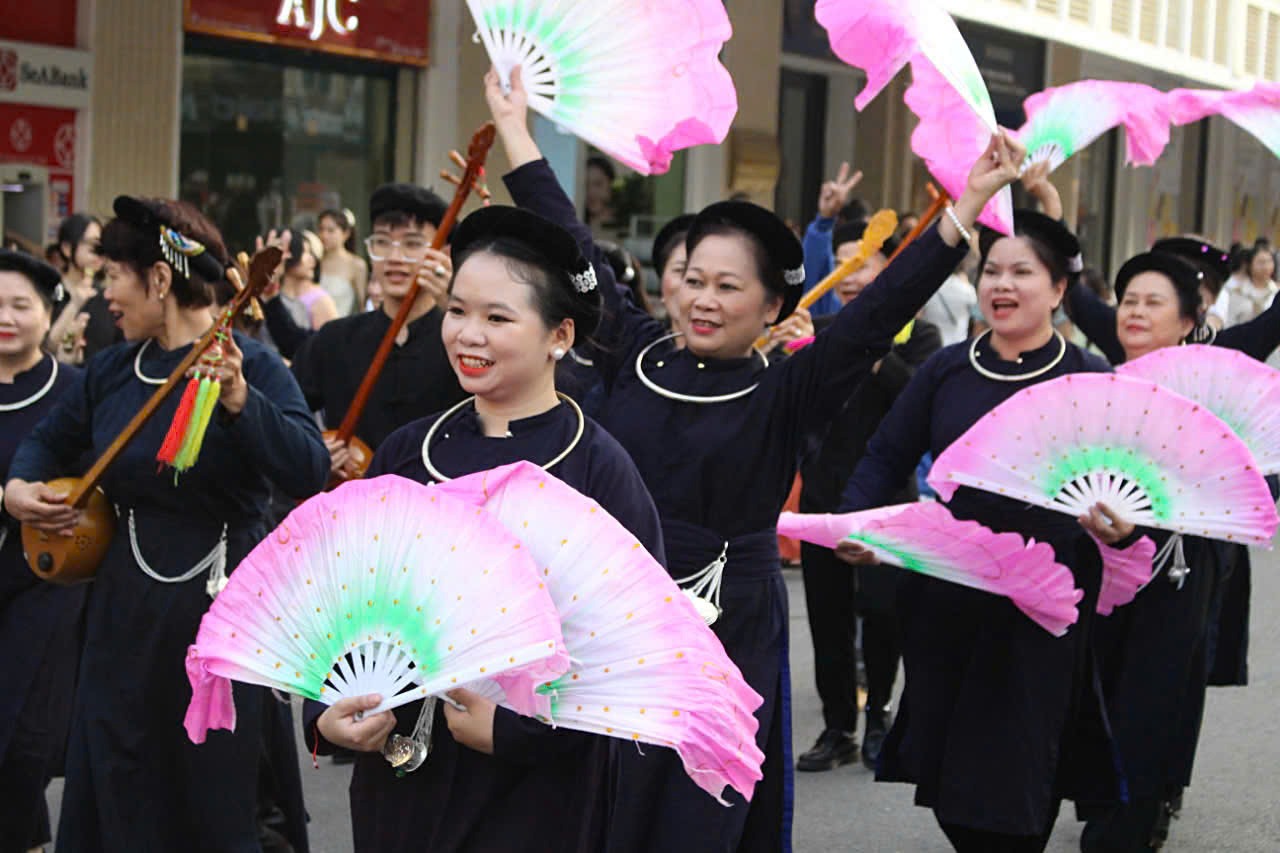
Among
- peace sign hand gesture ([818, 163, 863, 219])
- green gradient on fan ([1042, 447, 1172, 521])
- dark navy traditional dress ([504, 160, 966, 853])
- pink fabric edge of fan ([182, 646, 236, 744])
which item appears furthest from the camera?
peace sign hand gesture ([818, 163, 863, 219])

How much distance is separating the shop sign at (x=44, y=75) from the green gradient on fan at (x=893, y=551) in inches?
374

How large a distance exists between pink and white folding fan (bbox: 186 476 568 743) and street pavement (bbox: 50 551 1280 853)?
3.32 metres

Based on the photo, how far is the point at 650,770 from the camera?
4.58 metres

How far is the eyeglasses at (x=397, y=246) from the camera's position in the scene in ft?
22.8

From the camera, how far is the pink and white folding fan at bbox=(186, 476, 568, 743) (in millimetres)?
3020

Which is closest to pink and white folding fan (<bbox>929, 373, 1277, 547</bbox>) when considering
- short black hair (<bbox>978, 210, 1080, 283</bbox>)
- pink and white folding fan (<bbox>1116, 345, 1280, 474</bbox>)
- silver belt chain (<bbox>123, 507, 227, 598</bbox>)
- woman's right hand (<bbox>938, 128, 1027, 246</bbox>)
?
short black hair (<bbox>978, 210, 1080, 283</bbox>)

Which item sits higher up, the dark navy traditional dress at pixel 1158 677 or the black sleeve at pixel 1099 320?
the black sleeve at pixel 1099 320

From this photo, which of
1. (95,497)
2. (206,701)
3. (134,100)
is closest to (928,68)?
(206,701)

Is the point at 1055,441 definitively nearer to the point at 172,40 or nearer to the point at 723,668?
the point at 723,668

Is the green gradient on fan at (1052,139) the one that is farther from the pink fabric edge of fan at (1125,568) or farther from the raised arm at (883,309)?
the raised arm at (883,309)

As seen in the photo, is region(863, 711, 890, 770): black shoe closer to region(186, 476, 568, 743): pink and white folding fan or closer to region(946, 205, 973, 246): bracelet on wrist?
region(946, 205, 973, 246): bracelet on wrist

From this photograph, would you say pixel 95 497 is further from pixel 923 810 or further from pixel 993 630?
pixel 923 810

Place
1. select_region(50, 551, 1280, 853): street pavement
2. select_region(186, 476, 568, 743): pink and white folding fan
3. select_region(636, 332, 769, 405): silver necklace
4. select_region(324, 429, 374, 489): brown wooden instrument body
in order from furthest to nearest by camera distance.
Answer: select_region(50, 551, 1280, 853): street pavement
select_region(324, 429, 374, 489): brown wooden instrument body
select_region(636, 332, 769, 405): silver necklace
select_region(186, 476, 568, 743): pink and white folding fan

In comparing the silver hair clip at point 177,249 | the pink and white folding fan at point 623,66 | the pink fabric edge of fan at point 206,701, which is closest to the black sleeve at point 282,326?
the silver hair clip at point 177,249
